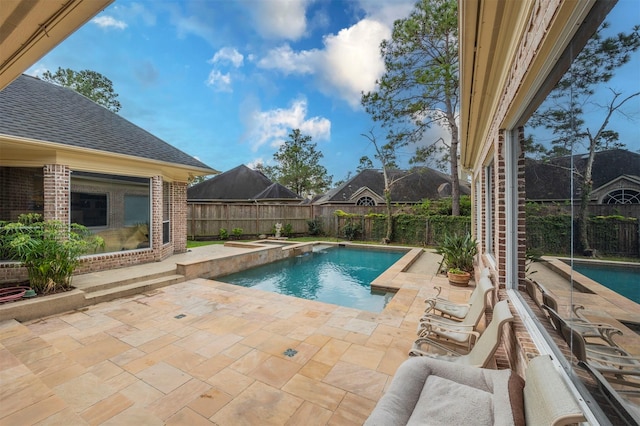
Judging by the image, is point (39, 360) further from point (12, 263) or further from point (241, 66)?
point (241, 66)

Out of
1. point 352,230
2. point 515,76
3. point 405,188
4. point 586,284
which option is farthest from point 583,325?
point 405,188

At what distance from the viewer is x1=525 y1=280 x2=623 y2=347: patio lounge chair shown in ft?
4.37

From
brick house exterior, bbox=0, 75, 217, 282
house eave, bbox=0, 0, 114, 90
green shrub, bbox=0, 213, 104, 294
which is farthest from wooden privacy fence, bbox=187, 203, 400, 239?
house eave, bbox=0, 0, 114, 90

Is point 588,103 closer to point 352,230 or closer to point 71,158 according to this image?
point 71,158

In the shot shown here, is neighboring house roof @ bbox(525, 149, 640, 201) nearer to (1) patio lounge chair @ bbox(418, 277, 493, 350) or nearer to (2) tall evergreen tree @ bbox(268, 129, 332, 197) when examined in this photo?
(1) patio lounge chair @ bbox(418, 277, 493, 350)

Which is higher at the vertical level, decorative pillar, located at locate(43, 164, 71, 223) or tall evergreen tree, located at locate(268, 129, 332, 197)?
tall evergreen tree, located at locate(268, 129, 332, 197)

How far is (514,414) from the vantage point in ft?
4.89

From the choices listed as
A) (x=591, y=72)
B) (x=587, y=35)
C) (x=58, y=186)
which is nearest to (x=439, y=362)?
(x=591, y=72)

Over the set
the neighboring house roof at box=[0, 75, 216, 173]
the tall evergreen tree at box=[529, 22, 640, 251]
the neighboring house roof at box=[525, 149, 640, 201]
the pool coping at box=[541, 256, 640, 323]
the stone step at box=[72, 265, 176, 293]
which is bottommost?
the stone step at box=[72, 265, 176, 293]

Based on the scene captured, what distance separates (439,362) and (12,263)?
8223 millimetres

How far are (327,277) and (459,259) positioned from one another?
3603mm

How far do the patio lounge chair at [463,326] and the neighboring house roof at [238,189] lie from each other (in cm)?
1472

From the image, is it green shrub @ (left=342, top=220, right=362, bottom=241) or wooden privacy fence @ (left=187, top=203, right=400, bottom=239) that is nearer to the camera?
wooden privacy fence @ (left=187, top=203, right=400, bottom=239)

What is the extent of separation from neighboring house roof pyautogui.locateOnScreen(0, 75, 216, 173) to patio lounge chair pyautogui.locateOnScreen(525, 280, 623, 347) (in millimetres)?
8251
